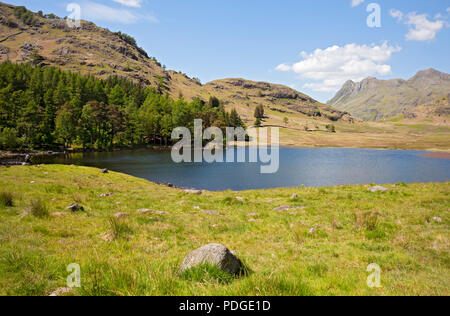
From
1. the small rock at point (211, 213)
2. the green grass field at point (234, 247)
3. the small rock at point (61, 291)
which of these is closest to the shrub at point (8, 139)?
the green grass field at point (234, 247)

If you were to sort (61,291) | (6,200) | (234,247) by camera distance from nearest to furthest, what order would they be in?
(61,291), (234,247), (6,200)

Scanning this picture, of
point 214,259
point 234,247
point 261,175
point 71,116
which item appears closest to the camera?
point 214,259

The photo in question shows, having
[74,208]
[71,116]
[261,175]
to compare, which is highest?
[71,116]

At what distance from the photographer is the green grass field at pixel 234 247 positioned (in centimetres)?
527

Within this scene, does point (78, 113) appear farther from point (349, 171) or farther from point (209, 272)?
point (209, 272)

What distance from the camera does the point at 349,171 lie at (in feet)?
194

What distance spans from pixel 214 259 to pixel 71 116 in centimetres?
9961

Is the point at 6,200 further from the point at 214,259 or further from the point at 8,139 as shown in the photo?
the point at 8,139

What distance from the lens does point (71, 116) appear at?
87312 mm

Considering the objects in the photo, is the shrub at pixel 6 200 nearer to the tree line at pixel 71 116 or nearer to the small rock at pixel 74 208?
the small rock at pixel 74 208

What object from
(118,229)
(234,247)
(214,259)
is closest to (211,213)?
(234,247)

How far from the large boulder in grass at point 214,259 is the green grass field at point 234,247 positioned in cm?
26
